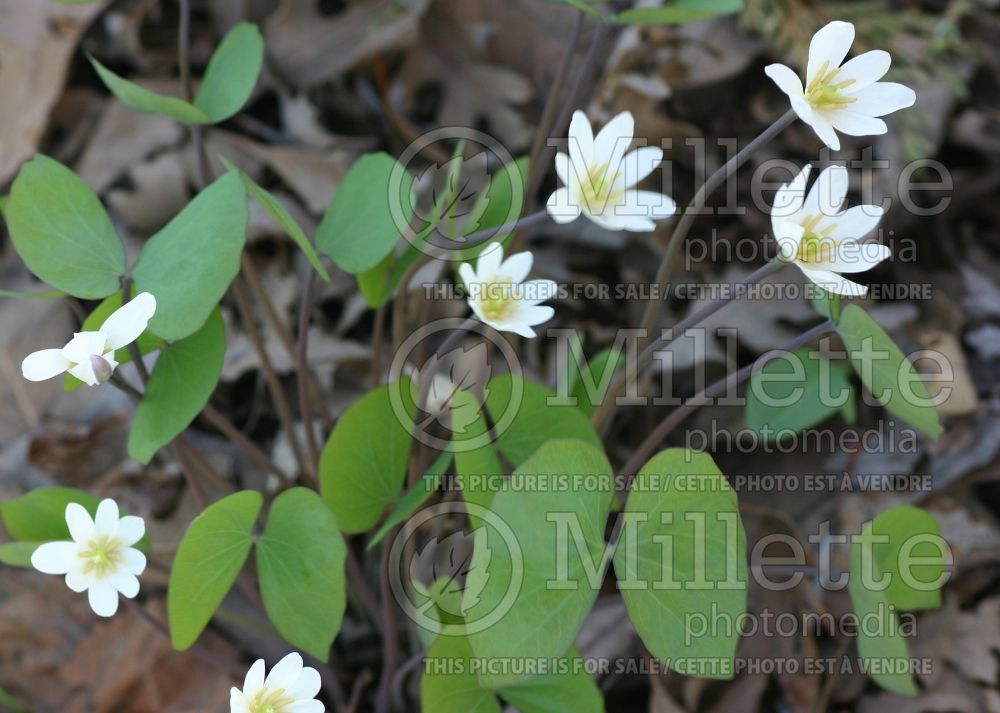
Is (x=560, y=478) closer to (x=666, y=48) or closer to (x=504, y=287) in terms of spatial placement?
(x=504, y=287)

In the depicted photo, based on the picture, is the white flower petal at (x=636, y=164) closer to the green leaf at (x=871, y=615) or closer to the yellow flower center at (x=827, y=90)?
the yellow flower center at (x=827, y=90)

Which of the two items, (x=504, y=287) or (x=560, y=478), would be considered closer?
(x=560, y=478)

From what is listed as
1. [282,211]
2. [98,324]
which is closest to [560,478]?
[282,211]

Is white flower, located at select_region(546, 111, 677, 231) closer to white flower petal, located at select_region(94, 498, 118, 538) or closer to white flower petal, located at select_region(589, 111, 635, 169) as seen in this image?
white flower petal, located at select_region(589, 111, 635, 169)

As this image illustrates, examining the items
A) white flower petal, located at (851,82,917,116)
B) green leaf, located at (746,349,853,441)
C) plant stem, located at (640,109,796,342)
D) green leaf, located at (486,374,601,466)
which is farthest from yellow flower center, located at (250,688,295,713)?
white flower petal, located at (851,82,917,116)

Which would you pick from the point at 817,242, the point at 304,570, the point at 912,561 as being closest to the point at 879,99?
the point at 817,242
